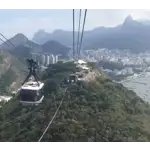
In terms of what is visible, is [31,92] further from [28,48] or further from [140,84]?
[28,48]

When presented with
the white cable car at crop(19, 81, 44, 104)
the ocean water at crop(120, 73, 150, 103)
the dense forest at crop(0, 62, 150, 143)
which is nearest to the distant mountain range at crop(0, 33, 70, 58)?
the ocean water at crop(120, 73, 150, 103)

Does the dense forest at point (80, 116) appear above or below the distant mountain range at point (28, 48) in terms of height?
below

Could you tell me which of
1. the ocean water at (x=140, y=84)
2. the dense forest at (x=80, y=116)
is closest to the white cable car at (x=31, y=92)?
the dense forest at (x=80, y=116)

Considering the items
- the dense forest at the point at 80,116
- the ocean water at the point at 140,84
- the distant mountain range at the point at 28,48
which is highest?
the distant mountain range at the point at 28,48

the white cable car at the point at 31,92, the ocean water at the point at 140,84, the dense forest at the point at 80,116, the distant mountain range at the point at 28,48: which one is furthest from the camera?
the distant mountain range at the point at 28,48

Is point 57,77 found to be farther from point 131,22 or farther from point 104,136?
point 131,22

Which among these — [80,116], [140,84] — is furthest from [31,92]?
[140,84]

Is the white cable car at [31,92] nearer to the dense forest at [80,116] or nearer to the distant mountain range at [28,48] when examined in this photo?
the dense forest at [80,116]

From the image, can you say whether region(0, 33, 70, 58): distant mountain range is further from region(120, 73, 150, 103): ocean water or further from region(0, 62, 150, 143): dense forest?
region(0, 62, 150, 143): dense forest
